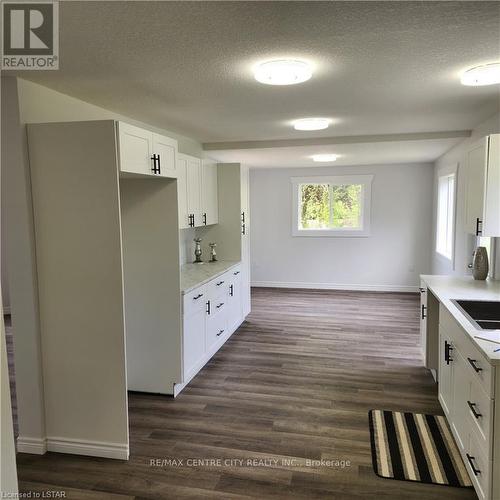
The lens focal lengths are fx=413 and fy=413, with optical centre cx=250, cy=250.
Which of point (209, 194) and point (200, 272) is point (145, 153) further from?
point (209, 194)

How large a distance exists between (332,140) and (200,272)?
228 centimetres

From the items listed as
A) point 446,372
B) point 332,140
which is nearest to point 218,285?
point 332,140

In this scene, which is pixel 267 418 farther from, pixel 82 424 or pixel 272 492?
pixel 82 424

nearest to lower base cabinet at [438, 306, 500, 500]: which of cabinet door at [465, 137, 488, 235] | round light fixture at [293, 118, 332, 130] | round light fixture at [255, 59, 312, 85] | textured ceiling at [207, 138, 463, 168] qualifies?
cabinet door at [465, 137, 488, 235]

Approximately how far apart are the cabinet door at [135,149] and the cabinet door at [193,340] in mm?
1410

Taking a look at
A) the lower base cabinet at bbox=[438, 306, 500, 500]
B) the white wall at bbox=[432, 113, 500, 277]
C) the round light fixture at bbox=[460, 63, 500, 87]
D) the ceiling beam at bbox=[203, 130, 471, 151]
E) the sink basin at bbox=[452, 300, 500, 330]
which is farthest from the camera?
the ceiling beam at bbox=[203, 130, 471, 151]

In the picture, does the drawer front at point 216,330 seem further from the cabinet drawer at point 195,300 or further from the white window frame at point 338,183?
the white window frame at point 338,183

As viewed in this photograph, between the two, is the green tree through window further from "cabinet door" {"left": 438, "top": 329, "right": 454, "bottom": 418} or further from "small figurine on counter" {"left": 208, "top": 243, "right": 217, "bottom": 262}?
"cabinet door" {"left": 438, "top": 329, "right": 454, "bottom": 418}

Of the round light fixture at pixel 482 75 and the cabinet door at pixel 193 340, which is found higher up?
the round light fixture at pixel 482 75

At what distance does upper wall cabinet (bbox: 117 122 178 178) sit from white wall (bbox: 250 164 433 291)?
4.89 metres

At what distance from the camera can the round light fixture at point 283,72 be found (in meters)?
2.34

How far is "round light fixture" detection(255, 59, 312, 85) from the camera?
2338 mm

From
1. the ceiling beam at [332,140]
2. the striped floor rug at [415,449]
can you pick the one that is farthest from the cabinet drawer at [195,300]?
the ceiling beam at [332,140]

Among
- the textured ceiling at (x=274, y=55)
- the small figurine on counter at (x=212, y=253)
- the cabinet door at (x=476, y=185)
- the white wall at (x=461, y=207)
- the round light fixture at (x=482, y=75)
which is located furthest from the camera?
the small figurine on counter at (x=212, y=253)
